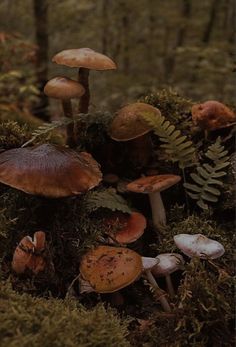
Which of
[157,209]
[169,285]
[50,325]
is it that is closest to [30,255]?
[50,325]

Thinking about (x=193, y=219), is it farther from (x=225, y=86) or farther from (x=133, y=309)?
(x=225, y=86)

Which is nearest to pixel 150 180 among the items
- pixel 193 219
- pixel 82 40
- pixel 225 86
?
pixel 193 219

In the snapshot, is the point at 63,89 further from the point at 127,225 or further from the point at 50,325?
the point at 50,325

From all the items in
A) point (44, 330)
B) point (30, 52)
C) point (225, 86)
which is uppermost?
point (30, 52)

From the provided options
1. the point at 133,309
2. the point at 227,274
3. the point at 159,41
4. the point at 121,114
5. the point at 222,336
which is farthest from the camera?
the point at 159,41

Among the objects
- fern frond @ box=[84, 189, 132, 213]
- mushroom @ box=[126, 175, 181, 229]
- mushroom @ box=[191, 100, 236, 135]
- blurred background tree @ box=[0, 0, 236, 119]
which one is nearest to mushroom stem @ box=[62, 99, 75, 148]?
fern frond @ box=[84, 189, 132, 213]

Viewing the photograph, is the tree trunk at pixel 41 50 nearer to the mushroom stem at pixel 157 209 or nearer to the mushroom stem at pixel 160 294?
the mushroom stem at pixel 157 209
